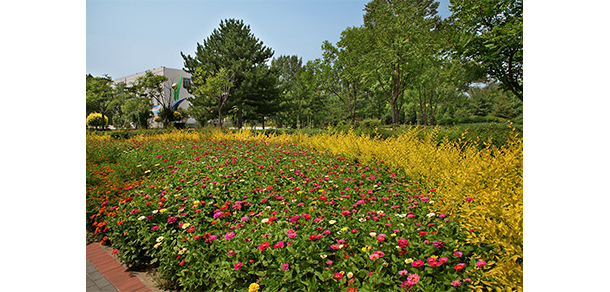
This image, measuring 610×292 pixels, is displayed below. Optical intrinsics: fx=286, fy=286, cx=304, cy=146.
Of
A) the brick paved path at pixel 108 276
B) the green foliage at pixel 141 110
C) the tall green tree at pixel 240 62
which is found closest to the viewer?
the brick paved path at pixel 108 276

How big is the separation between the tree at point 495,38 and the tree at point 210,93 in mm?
13362

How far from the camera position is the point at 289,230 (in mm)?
1985

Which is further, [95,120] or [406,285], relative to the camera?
[95,120]

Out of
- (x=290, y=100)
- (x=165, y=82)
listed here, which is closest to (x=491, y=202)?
(x=290, y=100)

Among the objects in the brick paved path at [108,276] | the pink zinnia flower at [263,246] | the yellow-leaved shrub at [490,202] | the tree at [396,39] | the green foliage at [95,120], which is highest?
the tree at [396,39]

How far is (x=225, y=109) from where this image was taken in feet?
63.2

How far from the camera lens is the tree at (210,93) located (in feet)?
55.7

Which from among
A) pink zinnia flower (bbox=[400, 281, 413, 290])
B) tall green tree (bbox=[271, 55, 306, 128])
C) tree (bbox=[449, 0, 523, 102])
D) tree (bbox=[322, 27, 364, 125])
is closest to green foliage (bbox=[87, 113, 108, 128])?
tall green tree (bbox=[271, 55, 306, 128])

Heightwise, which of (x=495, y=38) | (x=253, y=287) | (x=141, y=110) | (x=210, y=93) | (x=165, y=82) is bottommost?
(x=253, y=287)

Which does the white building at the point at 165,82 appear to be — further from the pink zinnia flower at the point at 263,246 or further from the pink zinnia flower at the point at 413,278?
the pink zinnia flower at the point at 413,278

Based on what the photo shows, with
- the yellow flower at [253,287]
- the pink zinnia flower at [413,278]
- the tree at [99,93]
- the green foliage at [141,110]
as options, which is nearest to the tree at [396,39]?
the pink zinnia flower at [413,278]

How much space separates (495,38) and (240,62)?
15038 mm

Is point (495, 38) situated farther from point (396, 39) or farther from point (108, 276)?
point (396, 39)
